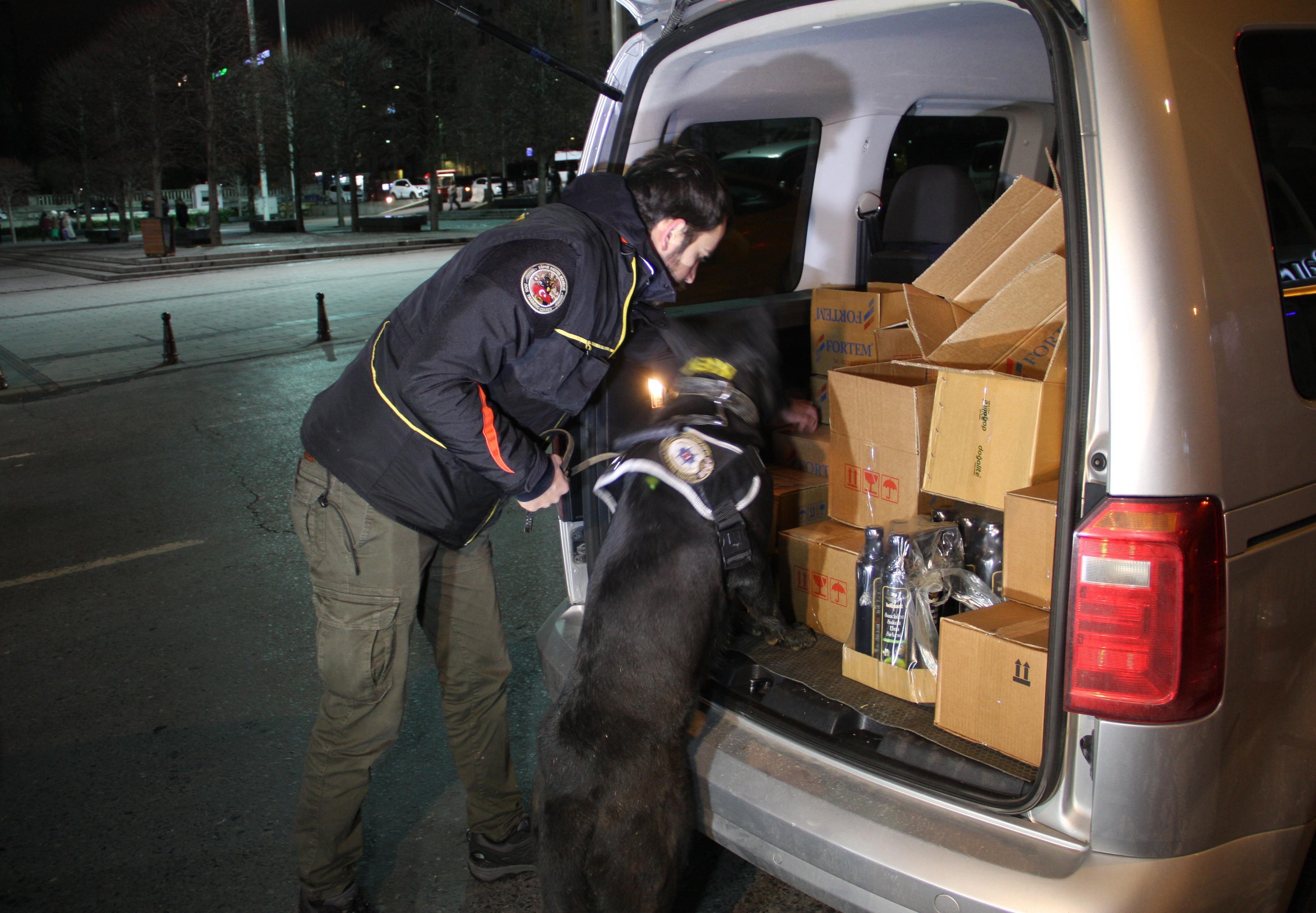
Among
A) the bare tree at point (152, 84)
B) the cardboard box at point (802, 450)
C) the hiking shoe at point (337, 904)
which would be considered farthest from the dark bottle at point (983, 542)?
the bare tree at point (152, 84)

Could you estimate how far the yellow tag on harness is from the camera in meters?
2.50

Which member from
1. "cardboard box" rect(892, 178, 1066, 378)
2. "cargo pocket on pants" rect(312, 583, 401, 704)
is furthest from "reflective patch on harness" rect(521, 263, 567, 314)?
"cardboard box" rect(892, 178, 1066, 378)

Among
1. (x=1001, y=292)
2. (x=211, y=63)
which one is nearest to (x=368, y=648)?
(x=1001, y=292)

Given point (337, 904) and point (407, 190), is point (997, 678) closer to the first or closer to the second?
point (337, 904)

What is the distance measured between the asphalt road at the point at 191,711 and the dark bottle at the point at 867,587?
72 cm

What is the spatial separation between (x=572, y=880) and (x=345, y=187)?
62856mm

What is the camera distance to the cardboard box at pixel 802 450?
131 inches

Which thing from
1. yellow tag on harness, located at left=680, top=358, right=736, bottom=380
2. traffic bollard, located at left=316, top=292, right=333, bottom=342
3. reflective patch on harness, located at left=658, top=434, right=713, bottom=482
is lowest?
traffic bollard, located at left=316, top=292, right=333, bottom=342

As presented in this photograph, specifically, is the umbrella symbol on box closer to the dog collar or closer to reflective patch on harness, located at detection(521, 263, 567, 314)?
the dog collar

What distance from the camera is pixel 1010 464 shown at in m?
2.42

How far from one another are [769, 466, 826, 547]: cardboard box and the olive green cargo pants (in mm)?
1018

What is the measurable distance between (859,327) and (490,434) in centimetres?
191

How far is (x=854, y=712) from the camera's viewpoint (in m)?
2.38

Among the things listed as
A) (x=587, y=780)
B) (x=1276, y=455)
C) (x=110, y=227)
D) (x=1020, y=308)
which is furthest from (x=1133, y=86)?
(x=110, y=227)
